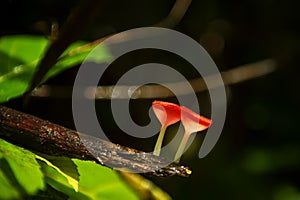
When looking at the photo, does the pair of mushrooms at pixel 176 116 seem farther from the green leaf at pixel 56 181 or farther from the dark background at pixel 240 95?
the dark background at pixel 240 95

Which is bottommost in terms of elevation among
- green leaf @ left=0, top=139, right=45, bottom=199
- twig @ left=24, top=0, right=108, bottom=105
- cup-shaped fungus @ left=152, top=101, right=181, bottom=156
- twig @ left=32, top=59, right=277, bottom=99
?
green leaf @ left=0, top=139, right=45, bottom=199

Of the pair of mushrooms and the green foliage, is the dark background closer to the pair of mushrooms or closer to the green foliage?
the green foliage

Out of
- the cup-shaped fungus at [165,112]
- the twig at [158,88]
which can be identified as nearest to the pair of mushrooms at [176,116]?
the cup-shaped fungus at [165,112]

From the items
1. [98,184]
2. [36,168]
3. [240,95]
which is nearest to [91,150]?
[36,168]

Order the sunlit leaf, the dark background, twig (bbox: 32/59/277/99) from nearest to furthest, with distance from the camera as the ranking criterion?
the sunlit leaf, twig (bbox: 32/59/277/99), the dark background

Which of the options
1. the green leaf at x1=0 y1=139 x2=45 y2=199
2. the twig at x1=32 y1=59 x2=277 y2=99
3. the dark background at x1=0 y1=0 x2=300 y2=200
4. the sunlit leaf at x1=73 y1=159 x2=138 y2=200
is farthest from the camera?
the dark background at x1=0 y1=0 x2=300 y2=200

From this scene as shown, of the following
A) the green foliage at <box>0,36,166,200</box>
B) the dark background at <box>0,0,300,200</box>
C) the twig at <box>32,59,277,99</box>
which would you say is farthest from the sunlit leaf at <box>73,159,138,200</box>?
the dark background at <box>0,0,300,200</box>

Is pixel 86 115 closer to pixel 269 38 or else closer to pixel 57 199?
pixel 57 199
